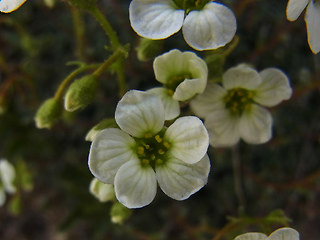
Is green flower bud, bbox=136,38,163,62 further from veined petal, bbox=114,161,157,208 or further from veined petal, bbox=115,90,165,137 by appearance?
veined petal, bbox=114,161,157,208

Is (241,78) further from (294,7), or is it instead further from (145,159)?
(145,159)

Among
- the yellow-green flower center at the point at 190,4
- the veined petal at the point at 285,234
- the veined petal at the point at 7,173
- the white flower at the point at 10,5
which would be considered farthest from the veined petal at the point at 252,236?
the veined petal at the point at 7,173

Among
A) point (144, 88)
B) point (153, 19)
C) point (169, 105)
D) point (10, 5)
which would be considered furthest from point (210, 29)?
point (144, 88)

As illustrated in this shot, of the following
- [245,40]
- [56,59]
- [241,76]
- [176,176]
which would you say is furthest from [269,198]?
[56,59]

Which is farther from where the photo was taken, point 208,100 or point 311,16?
point 208,100

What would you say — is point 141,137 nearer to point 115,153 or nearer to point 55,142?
point 115,153

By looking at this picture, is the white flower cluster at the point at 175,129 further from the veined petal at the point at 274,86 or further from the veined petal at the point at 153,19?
the veined petal at the point at 153,19
